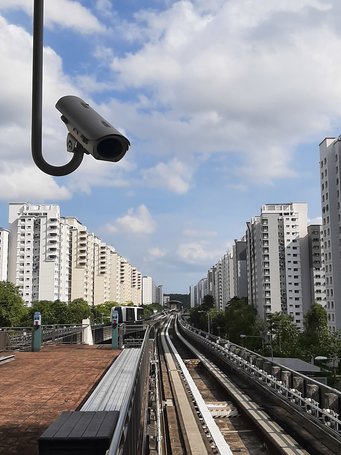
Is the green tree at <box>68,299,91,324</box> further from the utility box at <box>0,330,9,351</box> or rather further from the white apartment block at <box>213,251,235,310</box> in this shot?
the white apartment block at <box>213,251,235,310</box>

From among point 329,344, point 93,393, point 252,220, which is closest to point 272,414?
point 93,393

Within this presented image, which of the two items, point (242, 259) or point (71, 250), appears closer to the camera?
point (71, 250)

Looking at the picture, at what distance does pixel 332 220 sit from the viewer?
7462 cm

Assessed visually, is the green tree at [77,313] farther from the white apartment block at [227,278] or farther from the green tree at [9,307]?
the white apartment block at [227,278]

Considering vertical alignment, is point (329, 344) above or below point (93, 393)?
below

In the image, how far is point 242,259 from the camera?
488ft

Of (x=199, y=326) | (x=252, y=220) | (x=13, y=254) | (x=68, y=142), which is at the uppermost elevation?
(x=252, y=220)

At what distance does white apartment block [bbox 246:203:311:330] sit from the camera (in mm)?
108000

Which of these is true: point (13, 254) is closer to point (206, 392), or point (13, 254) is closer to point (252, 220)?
point (252, 220)

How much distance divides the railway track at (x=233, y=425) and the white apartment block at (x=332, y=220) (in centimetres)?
5394

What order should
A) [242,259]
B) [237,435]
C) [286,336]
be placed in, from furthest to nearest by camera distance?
1. [242,259]
2. [286,336]
3. [237,435]

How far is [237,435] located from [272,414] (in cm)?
178

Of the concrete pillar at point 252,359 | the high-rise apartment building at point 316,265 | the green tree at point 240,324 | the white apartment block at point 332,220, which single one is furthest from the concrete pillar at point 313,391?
the high-rise apartment building at point 316,265

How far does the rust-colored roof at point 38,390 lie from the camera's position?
27.3 feet
